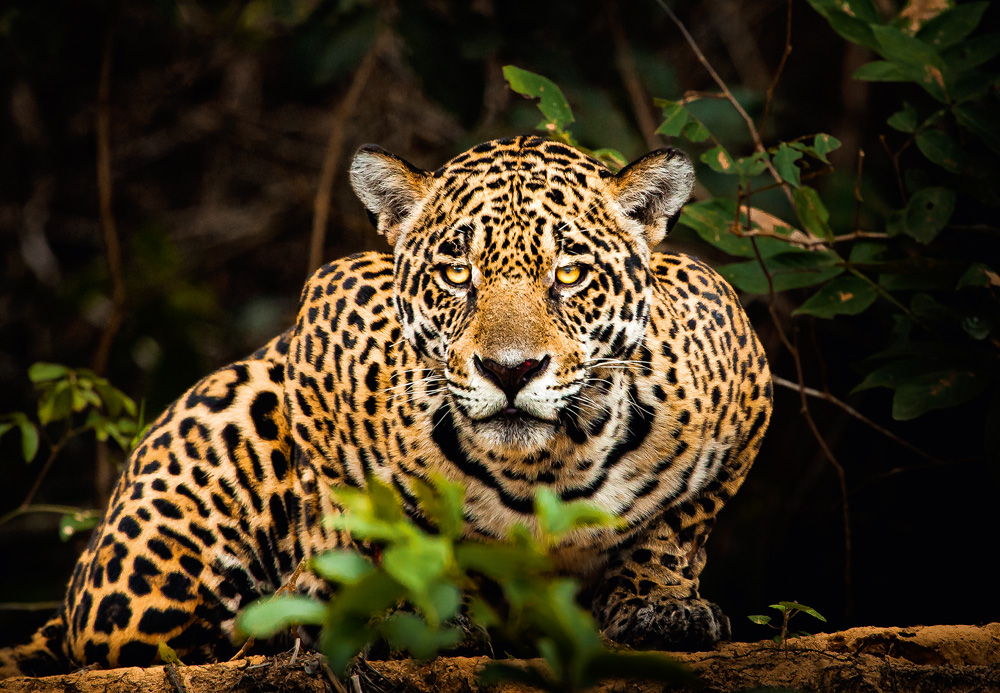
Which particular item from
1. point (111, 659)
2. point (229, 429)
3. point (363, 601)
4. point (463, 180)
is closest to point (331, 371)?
point (229, 429)

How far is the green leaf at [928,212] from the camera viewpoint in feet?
14.8

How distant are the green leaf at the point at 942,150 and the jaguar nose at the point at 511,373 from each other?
2385mm

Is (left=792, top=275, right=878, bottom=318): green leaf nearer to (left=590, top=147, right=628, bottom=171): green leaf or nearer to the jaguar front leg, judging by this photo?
(left=590, top=147, right=628, bottom=171): green leaf

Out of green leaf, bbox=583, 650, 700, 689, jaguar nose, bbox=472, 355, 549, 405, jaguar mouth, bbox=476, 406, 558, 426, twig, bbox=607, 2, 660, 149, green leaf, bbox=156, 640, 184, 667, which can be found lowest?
green leaf, bbox=156, 640, 184, 667

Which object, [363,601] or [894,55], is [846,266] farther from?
[363,601]

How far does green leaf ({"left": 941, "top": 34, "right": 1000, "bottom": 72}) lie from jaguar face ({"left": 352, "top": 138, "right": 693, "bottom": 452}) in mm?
1768

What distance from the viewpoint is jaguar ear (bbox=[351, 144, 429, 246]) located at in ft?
12.7

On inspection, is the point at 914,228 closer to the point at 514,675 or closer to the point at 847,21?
the point at 847,21

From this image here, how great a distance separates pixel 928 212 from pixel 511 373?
93.5 inches

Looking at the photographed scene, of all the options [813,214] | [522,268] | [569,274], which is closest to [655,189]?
[569,274]

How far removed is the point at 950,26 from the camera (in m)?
4.73

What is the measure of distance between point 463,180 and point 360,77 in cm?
420

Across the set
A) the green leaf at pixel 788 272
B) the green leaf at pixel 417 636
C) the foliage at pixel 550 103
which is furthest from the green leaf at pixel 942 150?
the green leaf at pixel 417 636

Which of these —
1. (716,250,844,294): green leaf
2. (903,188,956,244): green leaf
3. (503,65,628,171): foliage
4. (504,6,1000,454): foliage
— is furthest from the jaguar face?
(903,188,956,244): green leaf
